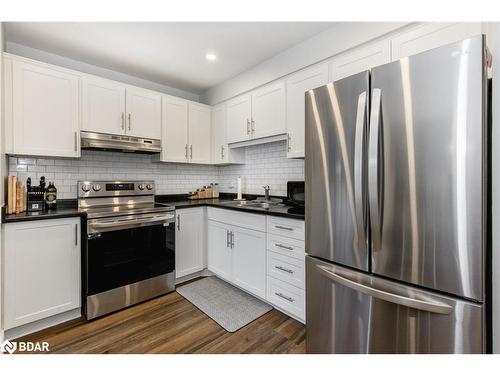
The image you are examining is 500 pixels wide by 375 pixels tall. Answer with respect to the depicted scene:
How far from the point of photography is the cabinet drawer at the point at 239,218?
2318 mm

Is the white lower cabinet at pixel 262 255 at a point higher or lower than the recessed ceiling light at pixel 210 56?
lower

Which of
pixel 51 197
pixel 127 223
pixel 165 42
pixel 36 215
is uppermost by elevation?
pixel 165 42

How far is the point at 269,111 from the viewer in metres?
2.66

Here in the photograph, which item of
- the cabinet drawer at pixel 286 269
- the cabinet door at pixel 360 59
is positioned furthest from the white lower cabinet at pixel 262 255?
the cabinet door at pixel 360 59

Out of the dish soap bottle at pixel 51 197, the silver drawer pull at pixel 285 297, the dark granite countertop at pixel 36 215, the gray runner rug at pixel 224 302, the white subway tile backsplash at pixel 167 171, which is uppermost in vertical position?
the white subway tile backsplash at pixel 167 171

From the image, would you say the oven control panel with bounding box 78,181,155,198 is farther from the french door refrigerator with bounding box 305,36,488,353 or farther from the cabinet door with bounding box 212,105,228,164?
the french door refrigerator with bounding box 305,36,488,353

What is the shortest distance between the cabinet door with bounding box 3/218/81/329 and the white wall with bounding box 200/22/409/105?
7.52 ft

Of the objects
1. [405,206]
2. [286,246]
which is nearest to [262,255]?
[286,246]

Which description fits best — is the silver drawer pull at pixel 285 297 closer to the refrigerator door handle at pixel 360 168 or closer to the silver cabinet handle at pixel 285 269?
the silver cabinet handle at pixel 285 269

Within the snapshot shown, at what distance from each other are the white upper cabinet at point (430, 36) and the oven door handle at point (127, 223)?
249cm

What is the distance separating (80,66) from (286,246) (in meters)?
2.93

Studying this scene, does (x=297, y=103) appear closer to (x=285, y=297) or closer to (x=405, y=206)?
(x=405, y=206)

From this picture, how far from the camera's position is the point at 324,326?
4.66 ft

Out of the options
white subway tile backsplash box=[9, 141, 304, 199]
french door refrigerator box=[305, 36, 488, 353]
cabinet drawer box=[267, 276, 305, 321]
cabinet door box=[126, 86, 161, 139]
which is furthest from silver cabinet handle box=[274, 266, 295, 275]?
cabinet door box=[126, 86, 161, 139]
